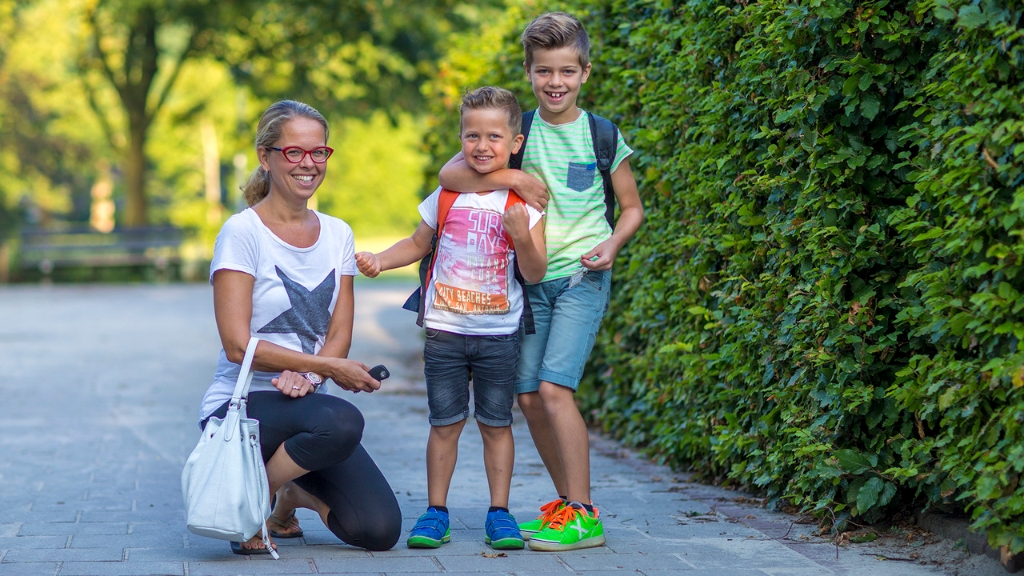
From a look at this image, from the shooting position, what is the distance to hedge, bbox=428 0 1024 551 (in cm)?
345

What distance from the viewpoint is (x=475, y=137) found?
424 cm

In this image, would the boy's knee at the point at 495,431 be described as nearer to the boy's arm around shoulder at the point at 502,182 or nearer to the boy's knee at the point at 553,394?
the boy's knee at the point at 553,394

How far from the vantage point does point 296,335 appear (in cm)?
434

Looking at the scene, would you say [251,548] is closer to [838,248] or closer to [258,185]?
[258,185]

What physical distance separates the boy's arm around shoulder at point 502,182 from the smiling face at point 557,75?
1.01ft

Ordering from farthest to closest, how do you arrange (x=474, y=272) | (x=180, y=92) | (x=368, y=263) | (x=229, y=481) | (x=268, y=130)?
1. (x=180, y=92)
2. (x=268, y=130)
3. (x=474, y=272)
4. (x=368, y=263)
5. (x=229, y=481)

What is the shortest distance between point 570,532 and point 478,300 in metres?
0.93

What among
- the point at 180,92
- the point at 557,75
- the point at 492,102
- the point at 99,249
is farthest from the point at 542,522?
the point at 180,92

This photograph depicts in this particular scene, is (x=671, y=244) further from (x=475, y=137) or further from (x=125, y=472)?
(x=125, y=472)

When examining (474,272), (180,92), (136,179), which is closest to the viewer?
(474,272)

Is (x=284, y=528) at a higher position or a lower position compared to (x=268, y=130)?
lower

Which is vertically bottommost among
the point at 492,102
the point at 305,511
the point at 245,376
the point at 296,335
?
the point at 305,511

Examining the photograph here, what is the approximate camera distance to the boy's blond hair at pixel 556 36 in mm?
4293

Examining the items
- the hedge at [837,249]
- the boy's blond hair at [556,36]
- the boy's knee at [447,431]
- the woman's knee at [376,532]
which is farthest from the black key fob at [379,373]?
the hedge at [837,249]
